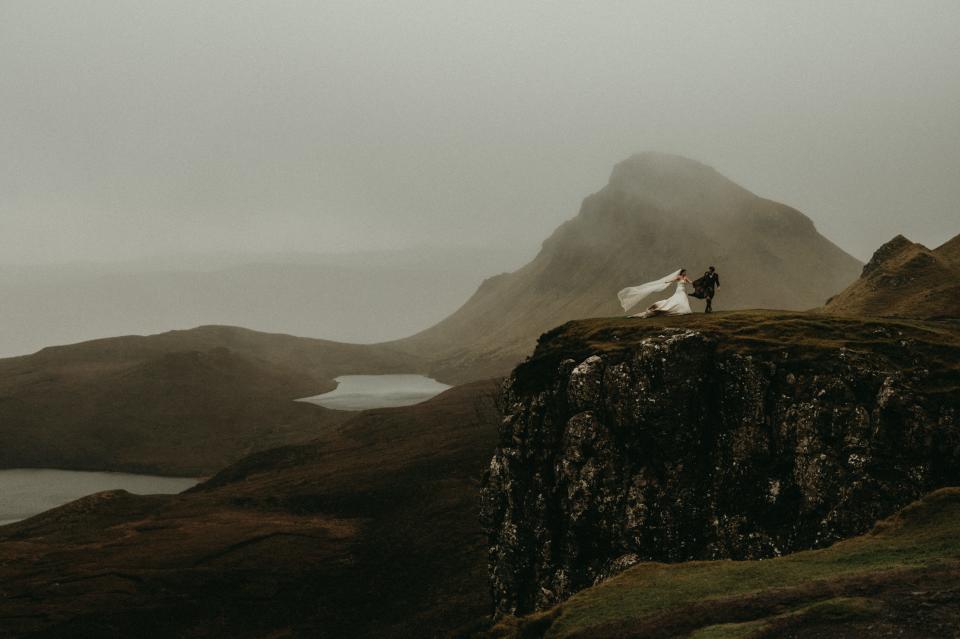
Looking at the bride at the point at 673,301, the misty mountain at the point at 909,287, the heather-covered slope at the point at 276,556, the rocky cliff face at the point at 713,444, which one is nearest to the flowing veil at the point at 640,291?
the bride at the point at 673,301

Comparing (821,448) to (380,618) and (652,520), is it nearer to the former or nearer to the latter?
(652,520)

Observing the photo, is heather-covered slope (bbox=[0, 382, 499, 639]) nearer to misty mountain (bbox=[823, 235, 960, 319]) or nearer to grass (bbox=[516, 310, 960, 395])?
grass (bbox=[516, 310, 960, 395])

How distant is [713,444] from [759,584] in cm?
1386

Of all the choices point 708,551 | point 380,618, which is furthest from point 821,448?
point 380,618

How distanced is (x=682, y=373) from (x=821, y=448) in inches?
331

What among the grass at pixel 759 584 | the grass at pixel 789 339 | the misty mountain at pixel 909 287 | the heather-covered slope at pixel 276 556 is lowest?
the heather-covered slope at pixel 276 556

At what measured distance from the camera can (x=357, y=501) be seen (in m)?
94.0

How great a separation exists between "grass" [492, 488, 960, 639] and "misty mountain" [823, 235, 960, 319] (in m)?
31.7

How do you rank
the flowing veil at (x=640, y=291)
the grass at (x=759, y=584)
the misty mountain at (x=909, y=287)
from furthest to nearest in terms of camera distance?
the misty mountain at (x=909, y=287)
the flowing veil at (x=640, y=291)
the grass at (x=759, y=584)

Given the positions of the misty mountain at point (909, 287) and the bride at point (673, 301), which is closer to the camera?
the bride at point (673, 301)

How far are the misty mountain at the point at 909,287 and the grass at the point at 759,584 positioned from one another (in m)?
31.7

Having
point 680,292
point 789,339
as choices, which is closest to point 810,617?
point 789,339

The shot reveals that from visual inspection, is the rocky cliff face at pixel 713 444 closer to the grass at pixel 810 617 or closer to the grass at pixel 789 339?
the grass at pixel 789 339

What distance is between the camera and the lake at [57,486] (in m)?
129
